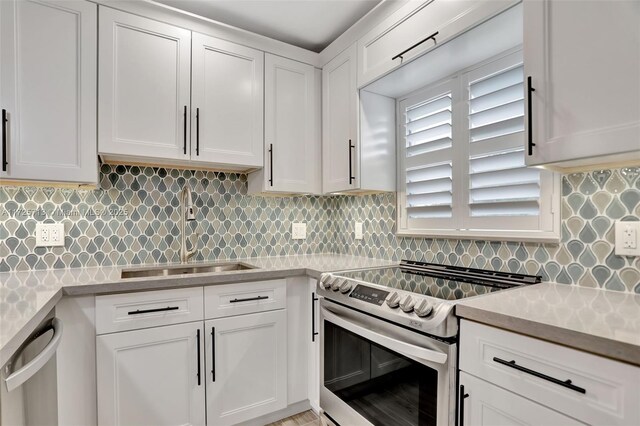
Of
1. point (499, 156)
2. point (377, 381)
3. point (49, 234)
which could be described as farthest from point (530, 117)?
point (49, 234)

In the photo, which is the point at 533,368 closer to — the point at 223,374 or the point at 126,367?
the point at 223,374

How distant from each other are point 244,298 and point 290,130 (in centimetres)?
114

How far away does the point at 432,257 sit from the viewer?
2004mm

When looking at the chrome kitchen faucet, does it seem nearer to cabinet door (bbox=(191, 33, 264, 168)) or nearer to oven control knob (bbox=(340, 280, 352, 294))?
cabinet door (bbox=(191, 33, 264, 168))

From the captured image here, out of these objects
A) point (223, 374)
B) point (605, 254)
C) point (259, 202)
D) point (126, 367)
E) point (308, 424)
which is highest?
point (259, 202)

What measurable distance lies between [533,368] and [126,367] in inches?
64.6

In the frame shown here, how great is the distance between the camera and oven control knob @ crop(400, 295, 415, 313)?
4.14 ft

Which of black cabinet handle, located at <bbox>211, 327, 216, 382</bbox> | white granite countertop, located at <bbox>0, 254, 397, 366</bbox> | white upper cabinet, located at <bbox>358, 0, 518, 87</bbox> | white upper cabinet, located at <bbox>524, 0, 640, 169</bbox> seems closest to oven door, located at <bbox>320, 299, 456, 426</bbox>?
white granite countertop, located at <bbox>0, 254, 397, 366</bbox>

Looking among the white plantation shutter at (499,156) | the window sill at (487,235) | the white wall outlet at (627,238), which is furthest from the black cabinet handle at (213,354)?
the white wall outlet at (627,238)

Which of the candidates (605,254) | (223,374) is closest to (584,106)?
(605,254)

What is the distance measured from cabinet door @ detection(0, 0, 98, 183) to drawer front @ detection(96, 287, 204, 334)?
2.09 feet

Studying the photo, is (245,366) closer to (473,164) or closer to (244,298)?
(244,298)

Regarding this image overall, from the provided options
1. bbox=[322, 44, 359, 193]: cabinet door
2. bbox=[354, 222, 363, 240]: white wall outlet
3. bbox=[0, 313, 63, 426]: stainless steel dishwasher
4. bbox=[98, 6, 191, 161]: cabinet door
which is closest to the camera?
bbox=[0, 313, 63, 426]: stainless steel dishwasher

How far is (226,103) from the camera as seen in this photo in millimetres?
2102
